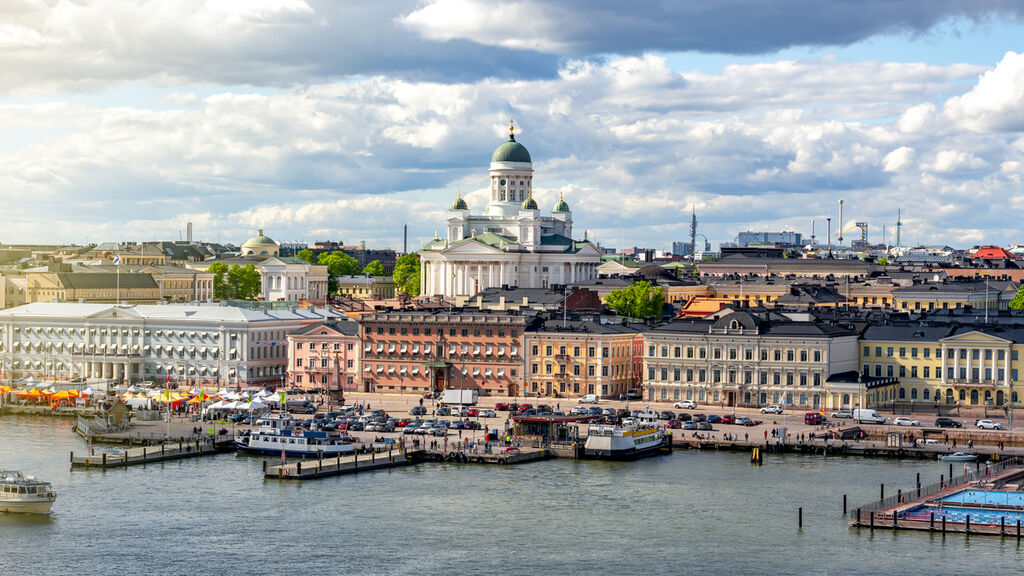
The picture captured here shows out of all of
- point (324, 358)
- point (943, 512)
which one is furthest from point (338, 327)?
point (943, 512)

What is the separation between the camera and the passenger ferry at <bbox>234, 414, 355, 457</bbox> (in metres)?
79.8

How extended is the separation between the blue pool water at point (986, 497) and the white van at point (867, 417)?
2303 cm

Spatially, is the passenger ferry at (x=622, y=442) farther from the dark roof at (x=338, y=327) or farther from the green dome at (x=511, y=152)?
the green dome at (x=511, y=152)

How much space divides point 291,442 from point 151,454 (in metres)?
6.37

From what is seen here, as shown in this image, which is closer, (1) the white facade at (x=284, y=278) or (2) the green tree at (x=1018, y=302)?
(2) the green tree at (x=1018, y=302)

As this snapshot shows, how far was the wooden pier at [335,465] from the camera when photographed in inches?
2918

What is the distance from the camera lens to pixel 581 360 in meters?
103

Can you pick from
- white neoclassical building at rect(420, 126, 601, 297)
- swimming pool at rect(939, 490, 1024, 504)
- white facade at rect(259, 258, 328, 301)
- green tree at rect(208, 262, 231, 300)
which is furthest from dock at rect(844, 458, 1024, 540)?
green tree at rect(208, 262, 231, 300)

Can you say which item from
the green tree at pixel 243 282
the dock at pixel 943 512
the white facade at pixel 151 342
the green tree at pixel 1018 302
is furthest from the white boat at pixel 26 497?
the green tree at pixel 243 282

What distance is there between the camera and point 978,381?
313 feet

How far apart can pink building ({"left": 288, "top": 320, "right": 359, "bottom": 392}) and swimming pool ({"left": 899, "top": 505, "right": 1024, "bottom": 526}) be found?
2061 inches

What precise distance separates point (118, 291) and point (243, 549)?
304ft

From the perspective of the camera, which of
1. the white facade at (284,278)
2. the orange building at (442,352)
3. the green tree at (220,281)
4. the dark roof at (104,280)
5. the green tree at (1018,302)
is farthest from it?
the green tree at (220,281)

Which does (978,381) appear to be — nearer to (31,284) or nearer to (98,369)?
(98,369)
